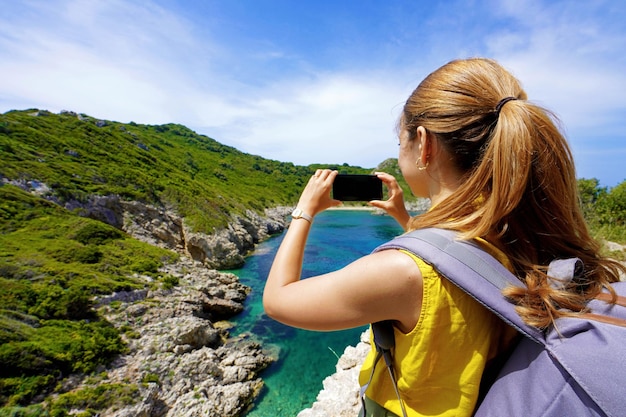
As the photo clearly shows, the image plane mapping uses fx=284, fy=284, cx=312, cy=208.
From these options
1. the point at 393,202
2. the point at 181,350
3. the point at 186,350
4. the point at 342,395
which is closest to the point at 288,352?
the point at 186,350

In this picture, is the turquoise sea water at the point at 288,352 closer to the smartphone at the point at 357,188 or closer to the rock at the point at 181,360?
the rock at the point at 181,360

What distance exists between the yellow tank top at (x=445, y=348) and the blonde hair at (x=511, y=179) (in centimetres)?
12

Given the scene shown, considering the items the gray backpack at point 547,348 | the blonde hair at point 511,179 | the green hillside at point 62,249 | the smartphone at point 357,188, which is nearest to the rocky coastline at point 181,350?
the green hillside at point 62,249

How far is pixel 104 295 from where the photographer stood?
10.3 m

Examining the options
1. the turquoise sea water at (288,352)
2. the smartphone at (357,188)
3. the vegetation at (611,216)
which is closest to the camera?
the smartphone at (357,188)

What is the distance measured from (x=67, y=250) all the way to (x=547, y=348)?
15618 mm

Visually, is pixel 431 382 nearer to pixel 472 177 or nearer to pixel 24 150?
pixel 472 177

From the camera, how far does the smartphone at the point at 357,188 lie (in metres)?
1.72

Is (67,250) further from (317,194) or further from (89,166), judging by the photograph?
(317,194)

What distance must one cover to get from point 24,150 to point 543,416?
26.9 m

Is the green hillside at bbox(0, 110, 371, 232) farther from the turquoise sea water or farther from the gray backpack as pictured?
the gray backpack

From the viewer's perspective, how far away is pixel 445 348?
936 millimetres

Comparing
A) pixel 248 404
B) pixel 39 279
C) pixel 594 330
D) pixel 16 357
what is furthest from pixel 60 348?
pixel 594 330

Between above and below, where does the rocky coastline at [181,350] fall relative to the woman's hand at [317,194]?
below
